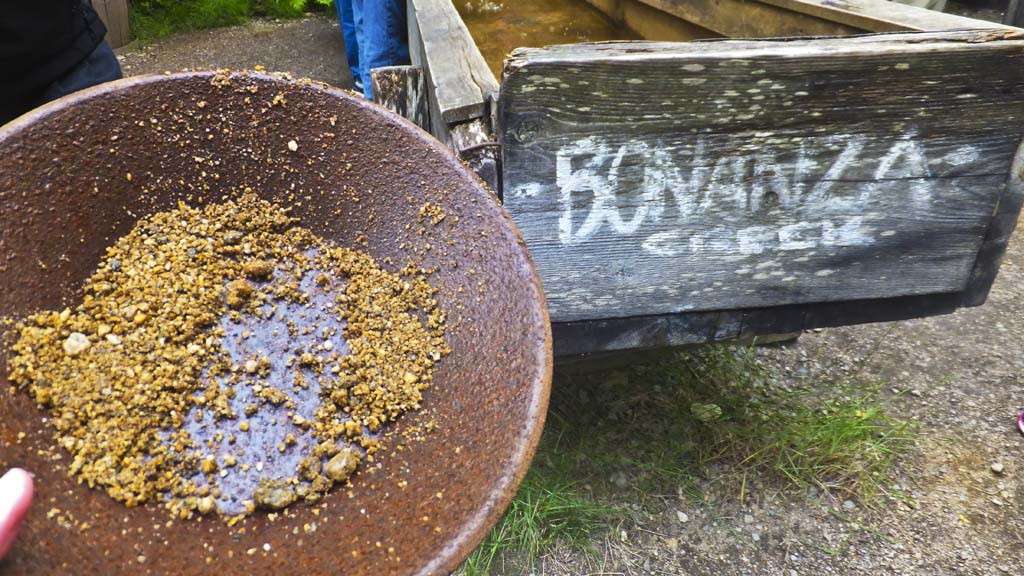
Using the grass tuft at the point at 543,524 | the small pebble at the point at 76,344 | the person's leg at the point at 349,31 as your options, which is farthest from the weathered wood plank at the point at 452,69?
the person's leg at the point at 349,31

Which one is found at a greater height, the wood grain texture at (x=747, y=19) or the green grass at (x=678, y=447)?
the wood grain texture at (x=747, y=19)

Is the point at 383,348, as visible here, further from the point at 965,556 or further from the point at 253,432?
the point at 965,556

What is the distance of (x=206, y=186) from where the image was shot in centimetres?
130

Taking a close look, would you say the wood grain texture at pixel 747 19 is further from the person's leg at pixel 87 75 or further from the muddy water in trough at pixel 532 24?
the person's leg at pixel 87 75

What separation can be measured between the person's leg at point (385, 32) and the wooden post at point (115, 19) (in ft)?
10.8

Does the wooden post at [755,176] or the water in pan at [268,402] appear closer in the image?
the water in pan at [268,402]

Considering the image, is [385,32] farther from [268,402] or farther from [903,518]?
[903,518]

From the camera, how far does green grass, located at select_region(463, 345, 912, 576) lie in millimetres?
2215

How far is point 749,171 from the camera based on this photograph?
1574 mm

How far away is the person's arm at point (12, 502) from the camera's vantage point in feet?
2.47

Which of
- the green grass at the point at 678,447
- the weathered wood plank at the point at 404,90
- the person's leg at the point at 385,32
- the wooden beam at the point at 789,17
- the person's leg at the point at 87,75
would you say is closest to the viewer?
the wooden beam at the point at 789,17

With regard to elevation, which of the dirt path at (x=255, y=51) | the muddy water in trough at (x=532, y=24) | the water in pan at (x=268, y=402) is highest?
the water in pan at (x=268, y=402)

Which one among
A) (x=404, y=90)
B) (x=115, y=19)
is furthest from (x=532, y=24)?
(x=115, y=19)

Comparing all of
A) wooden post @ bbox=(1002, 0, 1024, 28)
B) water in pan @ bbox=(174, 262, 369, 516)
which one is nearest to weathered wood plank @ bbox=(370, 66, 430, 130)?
water in pan @ bbox=(174, 262, 369, 516)
